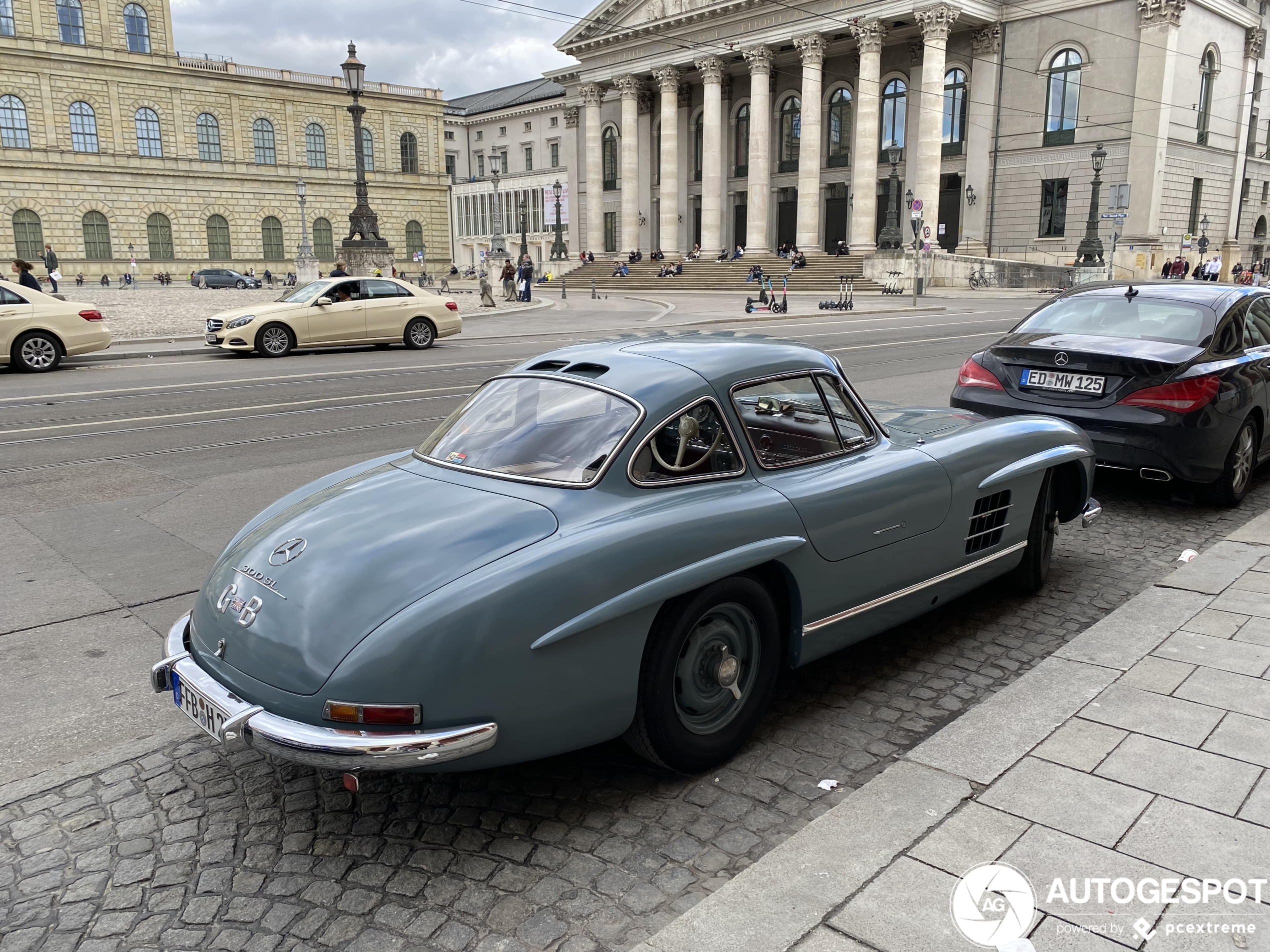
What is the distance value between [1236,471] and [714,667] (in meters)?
5.34

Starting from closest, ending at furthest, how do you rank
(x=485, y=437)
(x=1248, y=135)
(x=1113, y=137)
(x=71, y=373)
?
(x=485, y=437), (x=71, y=373), (x=1113, y=137), (x=1248, y=135)

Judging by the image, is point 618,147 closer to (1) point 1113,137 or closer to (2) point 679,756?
(1) point 1113,137

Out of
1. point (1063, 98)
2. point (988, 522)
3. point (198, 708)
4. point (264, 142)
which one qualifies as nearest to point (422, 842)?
point (198, 708)

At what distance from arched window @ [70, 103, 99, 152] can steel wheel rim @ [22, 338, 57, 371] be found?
205 ft

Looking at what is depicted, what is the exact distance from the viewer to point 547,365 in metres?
4.01

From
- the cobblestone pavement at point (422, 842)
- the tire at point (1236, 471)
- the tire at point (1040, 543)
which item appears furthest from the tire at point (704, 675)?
the tire at point (1236, 471)

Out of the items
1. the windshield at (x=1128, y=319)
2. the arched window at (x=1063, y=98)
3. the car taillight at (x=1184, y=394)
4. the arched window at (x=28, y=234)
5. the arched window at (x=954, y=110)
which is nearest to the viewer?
the car taillight at (x=1184, y=394)

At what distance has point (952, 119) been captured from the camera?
52500mm

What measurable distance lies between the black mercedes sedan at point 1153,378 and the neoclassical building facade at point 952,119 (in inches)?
1404

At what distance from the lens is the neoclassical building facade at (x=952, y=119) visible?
154 feet

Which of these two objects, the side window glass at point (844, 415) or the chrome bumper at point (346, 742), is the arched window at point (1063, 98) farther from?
the chrome bumper at point (346, 742)

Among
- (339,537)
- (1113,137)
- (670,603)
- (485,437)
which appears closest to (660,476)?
(670,603)

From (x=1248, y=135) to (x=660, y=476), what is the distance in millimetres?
65833

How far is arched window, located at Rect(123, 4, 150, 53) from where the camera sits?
68062mm
